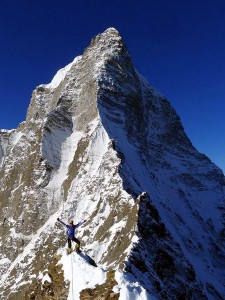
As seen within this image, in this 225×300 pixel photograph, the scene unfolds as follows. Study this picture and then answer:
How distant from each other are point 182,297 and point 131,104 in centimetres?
6749

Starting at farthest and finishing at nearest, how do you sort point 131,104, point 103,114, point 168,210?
point 131,104, point 103,114, point 168,210

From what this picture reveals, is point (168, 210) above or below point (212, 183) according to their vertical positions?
below

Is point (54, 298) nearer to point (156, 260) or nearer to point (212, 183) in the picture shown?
point (156, 260)

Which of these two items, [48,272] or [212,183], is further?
[212,183]

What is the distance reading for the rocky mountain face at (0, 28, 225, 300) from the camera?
189ft

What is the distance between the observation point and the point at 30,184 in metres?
105

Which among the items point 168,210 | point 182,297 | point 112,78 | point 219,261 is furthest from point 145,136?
point 182,297

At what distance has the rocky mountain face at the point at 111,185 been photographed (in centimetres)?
5766

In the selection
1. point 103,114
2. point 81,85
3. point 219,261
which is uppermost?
point 81,85

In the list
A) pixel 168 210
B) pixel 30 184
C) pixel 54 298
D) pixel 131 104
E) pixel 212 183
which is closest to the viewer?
pixel 54 298

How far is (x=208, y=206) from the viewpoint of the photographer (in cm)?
11119

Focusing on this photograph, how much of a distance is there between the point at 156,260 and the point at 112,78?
67.7 metres

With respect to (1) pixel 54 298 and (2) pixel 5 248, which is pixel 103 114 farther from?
(1) pixel 54 298

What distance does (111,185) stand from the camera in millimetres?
73000
